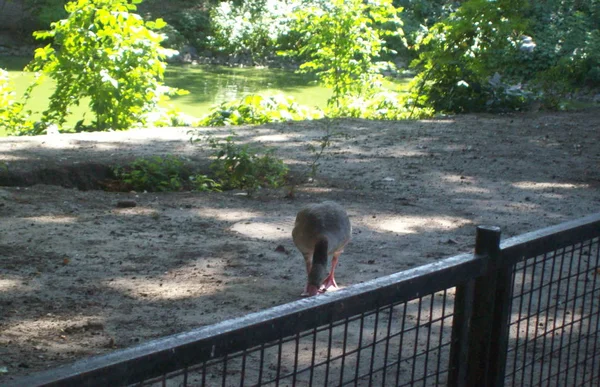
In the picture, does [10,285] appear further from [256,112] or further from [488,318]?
[256,112]

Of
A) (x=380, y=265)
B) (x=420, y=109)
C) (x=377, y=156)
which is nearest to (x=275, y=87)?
(x=420, y=109)

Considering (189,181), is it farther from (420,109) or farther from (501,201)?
(420,109)

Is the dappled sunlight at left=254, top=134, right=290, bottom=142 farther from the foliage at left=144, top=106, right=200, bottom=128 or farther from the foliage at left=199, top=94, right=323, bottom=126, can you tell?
the foliage at left=144, top=106, right=200, bottom=128

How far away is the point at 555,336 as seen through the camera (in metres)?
4.82

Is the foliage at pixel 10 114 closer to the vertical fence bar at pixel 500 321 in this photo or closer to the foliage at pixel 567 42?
the vertical fence bar at pixel 500 321

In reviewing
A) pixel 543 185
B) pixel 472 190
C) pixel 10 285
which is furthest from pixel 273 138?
pixel 10 285

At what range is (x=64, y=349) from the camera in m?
4.00

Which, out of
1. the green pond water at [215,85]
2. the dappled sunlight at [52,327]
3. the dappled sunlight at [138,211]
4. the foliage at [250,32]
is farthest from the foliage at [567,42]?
the dappled sunlight at [52,327]

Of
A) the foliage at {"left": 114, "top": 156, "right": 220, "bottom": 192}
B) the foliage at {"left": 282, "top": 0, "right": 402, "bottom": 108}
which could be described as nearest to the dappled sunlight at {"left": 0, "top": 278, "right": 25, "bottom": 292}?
the foliage at {"left": 114, "top": 156, "right": 220, "bottom": 192}

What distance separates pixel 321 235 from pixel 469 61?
1068cm

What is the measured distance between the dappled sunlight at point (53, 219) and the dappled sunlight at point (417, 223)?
2.37 meters

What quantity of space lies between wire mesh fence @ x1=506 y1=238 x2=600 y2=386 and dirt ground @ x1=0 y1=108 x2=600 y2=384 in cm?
119

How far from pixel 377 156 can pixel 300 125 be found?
2.19 meters

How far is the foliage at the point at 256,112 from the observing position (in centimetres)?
1269
